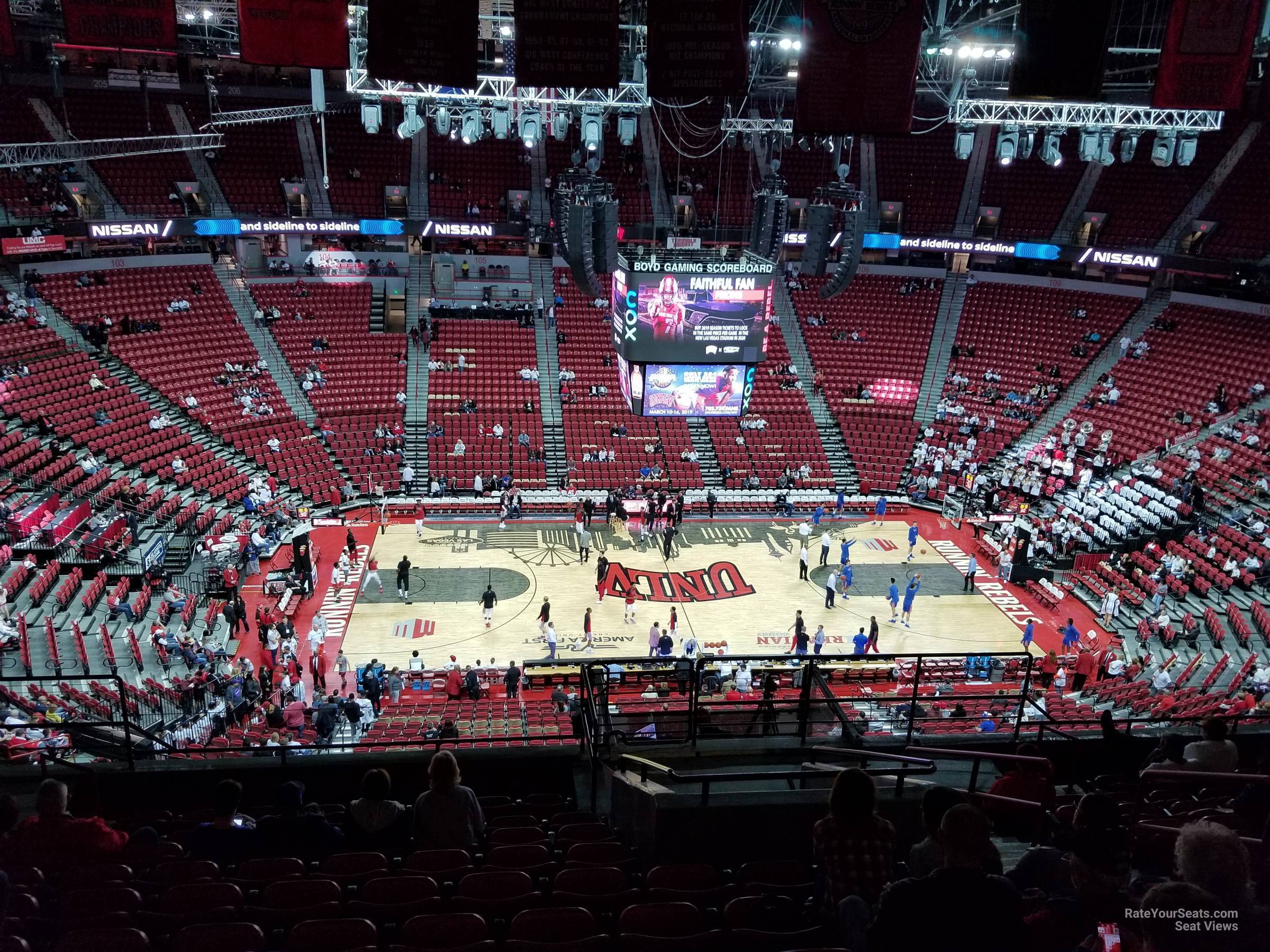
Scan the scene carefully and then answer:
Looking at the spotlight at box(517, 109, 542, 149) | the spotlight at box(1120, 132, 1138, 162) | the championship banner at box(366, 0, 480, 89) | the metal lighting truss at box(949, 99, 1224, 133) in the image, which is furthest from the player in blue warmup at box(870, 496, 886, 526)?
the championship banner at box(366, 0, 480, 89)

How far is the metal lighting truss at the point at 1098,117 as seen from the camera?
2473cm

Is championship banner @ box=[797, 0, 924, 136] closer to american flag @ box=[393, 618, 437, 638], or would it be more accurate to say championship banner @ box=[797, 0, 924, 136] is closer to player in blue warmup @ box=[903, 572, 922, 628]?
player in blue warmup @ box=[903, 572, 922, 628]

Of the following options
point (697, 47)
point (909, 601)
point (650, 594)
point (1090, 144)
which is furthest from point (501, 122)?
point (1090, 144)

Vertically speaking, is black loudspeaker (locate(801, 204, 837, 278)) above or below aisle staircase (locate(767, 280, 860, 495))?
above

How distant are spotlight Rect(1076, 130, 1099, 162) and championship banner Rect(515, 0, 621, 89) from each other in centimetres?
2050

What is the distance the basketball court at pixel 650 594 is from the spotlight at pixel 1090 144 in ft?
37.5

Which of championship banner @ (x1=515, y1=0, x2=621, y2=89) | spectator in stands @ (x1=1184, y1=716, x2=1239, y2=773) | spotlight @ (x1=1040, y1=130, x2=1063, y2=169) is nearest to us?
spectator in stands @ (x1=1184, y1=716, x2=1239, y2=773)

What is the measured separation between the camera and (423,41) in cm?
978

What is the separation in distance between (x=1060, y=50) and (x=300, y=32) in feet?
26.0

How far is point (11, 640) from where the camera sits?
54.9 feet

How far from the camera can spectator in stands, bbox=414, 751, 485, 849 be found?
6.44 meters

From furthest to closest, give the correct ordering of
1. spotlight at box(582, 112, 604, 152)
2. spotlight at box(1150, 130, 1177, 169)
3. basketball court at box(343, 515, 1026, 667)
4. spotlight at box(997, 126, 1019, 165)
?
spotlight at box(1150, 130, 1177, 169) → spotlight at box(997, 126, 1019, 165) → spotlight at box(582, 112, 604, 152) → basketball court at box(343, 515, 1026, 667)

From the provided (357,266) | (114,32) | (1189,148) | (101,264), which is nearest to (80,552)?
(114,32)

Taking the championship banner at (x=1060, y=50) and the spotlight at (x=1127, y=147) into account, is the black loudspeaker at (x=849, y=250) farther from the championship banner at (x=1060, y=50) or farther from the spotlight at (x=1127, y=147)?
the spotlight at (x=1127, y=147)
